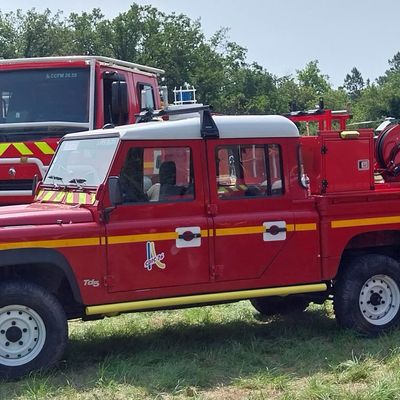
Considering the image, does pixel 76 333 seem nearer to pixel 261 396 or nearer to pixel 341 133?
pixel 261 396

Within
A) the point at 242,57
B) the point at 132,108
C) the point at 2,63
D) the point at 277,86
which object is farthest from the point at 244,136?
the point at 277,86

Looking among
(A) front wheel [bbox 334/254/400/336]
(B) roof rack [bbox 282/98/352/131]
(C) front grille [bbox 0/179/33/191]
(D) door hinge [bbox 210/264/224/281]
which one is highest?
(B) roof rack [bbox 282/98/352/131]

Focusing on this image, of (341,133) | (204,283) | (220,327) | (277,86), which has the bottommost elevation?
(220,327)

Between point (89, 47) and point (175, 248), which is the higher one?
point (89, 47)

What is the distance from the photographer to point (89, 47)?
50156mm

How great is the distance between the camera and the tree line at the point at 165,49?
153 feet

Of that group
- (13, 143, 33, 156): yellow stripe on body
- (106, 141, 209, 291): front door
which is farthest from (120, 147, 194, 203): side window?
(13, 143, 33, 156): yellow stripe on body

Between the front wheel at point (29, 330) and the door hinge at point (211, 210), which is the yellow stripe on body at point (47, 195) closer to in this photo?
the front wheel at point (29, 330)

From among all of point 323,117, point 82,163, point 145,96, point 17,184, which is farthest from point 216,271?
point 145,96

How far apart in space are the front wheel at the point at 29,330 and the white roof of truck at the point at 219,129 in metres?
1.48

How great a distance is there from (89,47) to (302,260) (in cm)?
4614

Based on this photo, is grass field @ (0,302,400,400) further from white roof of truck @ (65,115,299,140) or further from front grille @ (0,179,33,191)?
front grille @ (0,179,33,191)

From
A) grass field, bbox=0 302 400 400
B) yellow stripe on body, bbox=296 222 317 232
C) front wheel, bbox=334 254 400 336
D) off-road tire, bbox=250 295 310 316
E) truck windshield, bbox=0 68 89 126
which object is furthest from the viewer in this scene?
truck windshield, bbox=0 68 89 126

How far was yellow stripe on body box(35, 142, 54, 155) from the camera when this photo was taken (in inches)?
341
